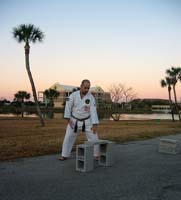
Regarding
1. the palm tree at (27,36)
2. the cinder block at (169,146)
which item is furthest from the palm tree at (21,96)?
the cinder block at (169,146)

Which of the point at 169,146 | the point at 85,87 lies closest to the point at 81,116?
the point at 85,87

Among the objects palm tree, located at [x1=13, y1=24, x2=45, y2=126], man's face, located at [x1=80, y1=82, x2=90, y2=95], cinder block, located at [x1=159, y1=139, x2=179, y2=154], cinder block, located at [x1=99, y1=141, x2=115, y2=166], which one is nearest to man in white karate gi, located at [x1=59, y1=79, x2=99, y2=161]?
man's face, located at [x1=80, y1=82, x2=90, y2=95]

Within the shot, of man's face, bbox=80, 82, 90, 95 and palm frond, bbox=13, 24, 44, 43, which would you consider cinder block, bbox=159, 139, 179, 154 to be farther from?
palm frond, bbox=13, 24, 44, 43

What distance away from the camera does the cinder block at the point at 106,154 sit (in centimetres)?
630

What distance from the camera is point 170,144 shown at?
8188mm

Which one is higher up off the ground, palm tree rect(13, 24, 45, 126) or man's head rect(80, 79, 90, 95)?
palm tree rect(13, 24, 45, 126)

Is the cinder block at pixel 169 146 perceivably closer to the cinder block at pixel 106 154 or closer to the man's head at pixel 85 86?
the cinder block at pixel 106 154

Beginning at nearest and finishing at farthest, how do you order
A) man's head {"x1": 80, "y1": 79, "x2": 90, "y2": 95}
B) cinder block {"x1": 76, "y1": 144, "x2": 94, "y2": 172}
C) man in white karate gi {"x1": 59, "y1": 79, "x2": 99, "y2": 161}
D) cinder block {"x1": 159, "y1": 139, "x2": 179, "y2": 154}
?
cinder block {"x1": 76, "y1": 144, "x2": 94, "y2": 172} → man's head {"x1": 80, "y1": 79, "x2": 90, "y2": 95} → man in white karate gi {"x1": 59, "y1": 79, "x2": 99, "y2": 161} → cinder block {"x1": 159, "y1": 139, "x2": 179, "y2": 154}

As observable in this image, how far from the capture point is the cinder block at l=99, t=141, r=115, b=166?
6.30m

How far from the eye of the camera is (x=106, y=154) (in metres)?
6.30

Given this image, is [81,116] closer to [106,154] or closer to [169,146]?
[106,154]

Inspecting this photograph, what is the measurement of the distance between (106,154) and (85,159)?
79 cm

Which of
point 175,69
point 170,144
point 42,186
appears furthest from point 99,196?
point 175,69

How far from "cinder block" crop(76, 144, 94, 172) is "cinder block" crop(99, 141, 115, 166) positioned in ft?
1.87
